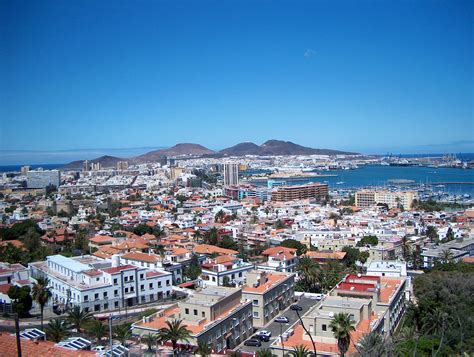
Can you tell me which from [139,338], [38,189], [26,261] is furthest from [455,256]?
[38,189]

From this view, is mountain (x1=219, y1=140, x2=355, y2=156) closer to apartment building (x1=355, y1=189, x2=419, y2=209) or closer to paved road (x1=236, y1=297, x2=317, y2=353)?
apartment building (x1=355, y1=189, x2=419, y2=209)

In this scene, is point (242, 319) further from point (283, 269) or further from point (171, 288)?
point (283, 269)

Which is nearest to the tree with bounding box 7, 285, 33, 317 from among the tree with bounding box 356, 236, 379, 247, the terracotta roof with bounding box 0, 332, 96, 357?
the terracotta roof with bounding box 0, 332, 96, 357

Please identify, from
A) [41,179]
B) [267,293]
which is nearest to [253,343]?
[267,293]

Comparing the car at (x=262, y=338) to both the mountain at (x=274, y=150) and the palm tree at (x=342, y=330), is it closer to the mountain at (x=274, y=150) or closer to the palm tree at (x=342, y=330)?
the palm tree at (x=342, y=330)

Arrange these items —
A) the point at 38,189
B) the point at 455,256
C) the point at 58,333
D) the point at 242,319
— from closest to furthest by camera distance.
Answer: the point at 58,333 → the point at 242,319 → the point at 455,256 → the point at 38,189

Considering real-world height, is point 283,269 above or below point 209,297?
below
